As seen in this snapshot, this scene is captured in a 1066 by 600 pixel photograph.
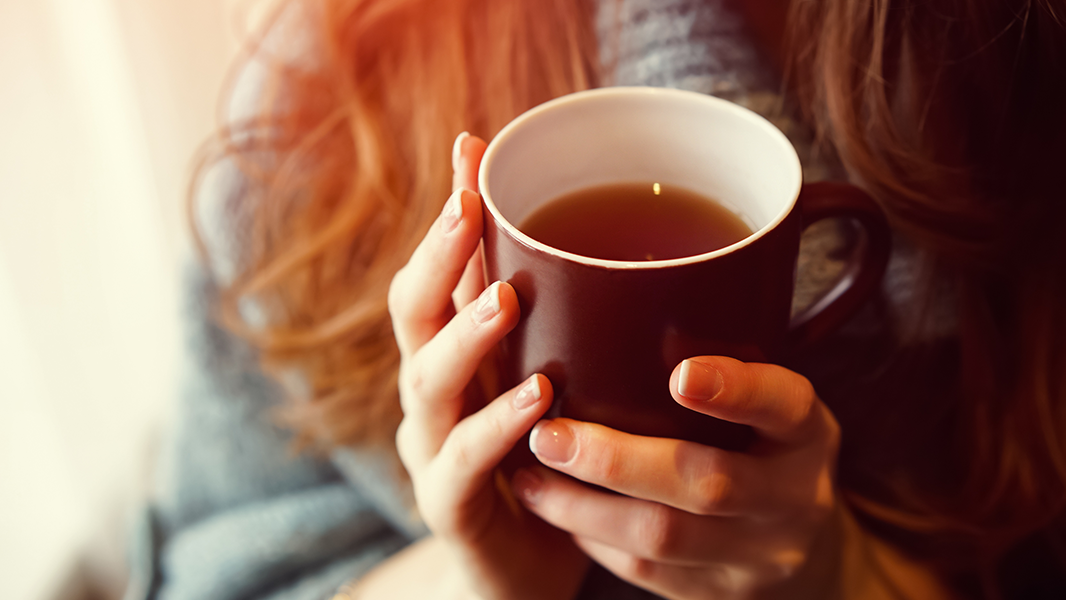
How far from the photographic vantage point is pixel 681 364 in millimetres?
416

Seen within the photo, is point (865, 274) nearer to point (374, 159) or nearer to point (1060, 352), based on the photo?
point (1060, 352)

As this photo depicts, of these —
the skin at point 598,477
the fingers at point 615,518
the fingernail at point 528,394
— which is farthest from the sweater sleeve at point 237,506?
the fingernail at point 528,394

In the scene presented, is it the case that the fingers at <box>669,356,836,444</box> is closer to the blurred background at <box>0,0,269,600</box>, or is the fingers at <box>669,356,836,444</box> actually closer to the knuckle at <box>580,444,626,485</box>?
the knuckle at <box>580,444,626,485</box>

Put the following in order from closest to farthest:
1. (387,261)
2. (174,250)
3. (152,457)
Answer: (387,261), (152,457), (174,250)

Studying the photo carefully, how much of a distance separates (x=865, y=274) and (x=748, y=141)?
0.47 feet

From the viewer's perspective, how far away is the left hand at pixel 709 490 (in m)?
0.46

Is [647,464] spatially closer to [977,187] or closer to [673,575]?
[673,575]

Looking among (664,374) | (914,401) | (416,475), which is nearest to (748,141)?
(664,374)

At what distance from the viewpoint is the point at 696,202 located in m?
0.56

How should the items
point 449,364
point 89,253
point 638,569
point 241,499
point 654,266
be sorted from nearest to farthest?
point 654,266 → point 449,364 → point 638,569 → point 241,499 → point 89,253

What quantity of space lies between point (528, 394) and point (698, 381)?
108mm

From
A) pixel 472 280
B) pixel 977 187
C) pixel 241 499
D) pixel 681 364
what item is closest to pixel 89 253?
pixel 241 499

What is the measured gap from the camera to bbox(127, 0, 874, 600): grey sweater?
0.92m

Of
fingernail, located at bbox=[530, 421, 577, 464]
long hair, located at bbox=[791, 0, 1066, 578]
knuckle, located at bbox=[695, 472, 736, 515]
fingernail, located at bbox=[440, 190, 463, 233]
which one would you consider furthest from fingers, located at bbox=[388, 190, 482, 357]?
long hair, located at bbox=[791, 0, 1066, 578]
